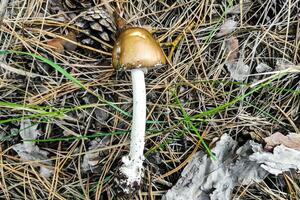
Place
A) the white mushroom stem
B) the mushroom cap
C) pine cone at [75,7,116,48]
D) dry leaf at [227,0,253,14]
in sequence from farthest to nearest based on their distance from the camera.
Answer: dry leaf at [227,0,253,14], pine cone at [75,7,116,48], the white mushroom stem, the mushroom cap

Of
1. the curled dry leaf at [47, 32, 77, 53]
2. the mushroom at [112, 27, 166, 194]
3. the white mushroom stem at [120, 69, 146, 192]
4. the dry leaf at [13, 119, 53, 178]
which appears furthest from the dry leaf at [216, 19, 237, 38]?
the dry leaf at [13, 119, 53, 178]

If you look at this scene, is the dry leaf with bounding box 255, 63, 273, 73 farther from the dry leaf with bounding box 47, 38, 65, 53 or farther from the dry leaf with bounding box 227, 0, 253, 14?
the dry leaf with bounding box 47, 38, 65, 53

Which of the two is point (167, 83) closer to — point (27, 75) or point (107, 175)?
point (107, 175)

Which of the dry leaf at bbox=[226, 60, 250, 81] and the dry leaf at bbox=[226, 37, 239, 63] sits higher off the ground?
the dry leaf at bbox=[226, 37, 239, 63]

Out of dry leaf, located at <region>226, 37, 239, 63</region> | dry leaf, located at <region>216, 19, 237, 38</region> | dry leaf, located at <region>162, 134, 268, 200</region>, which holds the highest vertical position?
dry leaf, located at <region>216, 19, 237, 38</region>

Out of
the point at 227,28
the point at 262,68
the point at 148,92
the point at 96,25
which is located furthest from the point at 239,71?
the point at 96,25

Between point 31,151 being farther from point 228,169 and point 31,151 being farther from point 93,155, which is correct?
point 228,169

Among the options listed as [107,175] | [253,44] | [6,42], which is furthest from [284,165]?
[6,42]
